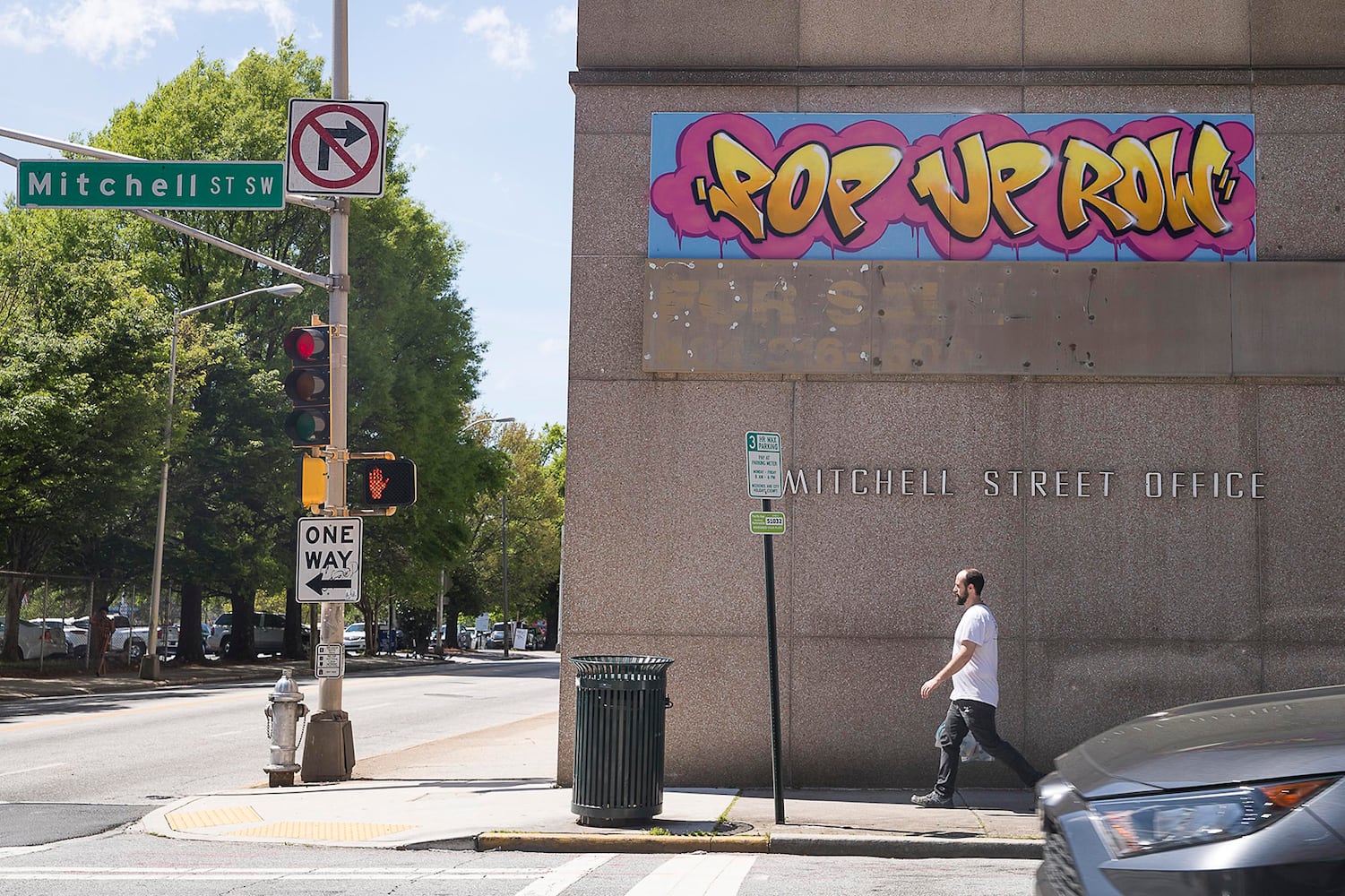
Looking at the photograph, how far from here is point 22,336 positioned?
27781 millimetres

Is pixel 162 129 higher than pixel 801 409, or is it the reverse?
pixel 162 129

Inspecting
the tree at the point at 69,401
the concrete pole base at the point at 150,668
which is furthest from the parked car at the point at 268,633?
the tree at the point at 69,401

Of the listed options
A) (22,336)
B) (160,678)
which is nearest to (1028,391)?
(22,336)

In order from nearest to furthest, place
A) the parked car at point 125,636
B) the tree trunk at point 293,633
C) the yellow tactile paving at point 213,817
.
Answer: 1. the yellow tactile paving at point 213,817
2. the parked car at point 125,636
3. the tree trunk at point 293,633

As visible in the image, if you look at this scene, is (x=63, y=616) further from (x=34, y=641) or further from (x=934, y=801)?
(x=934, y=801)

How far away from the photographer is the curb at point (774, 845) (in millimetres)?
8938

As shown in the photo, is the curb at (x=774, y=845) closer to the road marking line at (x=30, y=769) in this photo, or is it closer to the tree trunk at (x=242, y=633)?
the road marking line at (x=30, y=769)

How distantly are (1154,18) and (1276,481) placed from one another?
4437 millimetres

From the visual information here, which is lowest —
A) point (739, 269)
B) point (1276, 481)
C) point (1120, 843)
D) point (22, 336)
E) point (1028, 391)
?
point (1120, 843)

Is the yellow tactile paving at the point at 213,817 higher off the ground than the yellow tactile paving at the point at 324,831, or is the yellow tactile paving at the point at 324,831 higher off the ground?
the yellow tactile paving at the point at 324,831

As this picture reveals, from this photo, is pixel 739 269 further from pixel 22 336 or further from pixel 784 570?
pixel 22 336

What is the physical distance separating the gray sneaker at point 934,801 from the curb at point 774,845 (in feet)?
4.57

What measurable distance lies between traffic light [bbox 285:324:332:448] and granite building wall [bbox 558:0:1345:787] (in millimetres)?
2437

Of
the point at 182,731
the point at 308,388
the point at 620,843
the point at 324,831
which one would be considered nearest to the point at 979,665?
the point at 620,843
